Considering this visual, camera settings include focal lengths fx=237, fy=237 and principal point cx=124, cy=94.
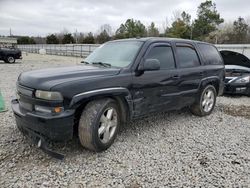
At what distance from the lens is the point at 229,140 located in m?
4.11

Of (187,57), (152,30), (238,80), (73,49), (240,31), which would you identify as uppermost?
(152,30)

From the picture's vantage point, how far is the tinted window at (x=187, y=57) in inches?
184

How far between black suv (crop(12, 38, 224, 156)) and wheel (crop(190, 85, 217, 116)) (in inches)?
2.0

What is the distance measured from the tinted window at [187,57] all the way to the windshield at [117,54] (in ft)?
3.32

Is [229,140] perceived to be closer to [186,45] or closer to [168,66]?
[168,66]

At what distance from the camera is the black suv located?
2977mm

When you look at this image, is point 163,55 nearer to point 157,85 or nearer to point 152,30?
point 157,85

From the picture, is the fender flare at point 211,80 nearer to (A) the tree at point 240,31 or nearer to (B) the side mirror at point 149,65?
(B) the side mirror at point 149,65

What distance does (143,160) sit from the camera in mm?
3311

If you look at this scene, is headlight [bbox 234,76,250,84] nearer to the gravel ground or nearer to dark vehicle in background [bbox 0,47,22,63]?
the gravel ground

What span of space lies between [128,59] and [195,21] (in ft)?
156

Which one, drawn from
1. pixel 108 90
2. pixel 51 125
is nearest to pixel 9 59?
pixel 108 90

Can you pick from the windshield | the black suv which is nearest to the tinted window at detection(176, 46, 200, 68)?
the black suv

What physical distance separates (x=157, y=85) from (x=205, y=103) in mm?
1933
